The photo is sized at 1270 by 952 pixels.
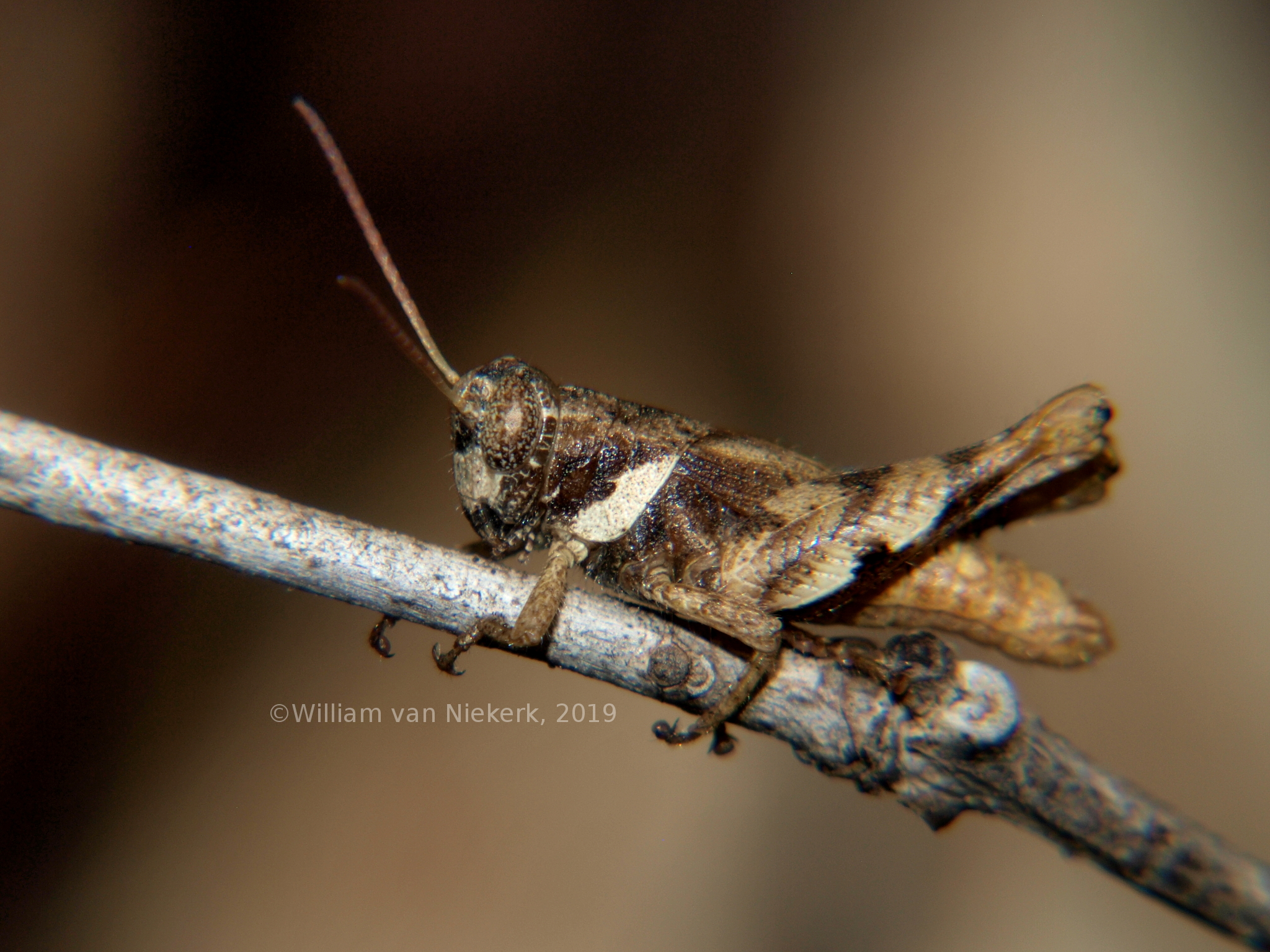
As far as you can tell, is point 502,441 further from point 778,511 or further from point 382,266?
point 778,511

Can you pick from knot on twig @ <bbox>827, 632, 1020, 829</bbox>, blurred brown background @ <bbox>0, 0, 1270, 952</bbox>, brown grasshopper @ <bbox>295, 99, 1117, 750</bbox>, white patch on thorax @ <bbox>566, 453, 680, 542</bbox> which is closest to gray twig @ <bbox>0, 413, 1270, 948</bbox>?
knot on twig @ <bbox>827, 632, 1020, 829</bbox>

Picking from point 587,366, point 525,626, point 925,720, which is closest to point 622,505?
point 525,626

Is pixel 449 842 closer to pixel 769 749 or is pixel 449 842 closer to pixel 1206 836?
pixel 769 749

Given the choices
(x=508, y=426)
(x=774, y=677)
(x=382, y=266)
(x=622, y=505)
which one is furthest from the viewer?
(x=622, y=505)

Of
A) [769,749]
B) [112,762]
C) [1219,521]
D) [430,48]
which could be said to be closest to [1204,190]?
[1219,521]

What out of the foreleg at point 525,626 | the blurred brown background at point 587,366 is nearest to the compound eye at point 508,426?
the foreleg at point 525,626

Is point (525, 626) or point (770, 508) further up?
point (770, 508)

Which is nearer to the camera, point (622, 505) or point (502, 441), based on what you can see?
point (502, 441)
